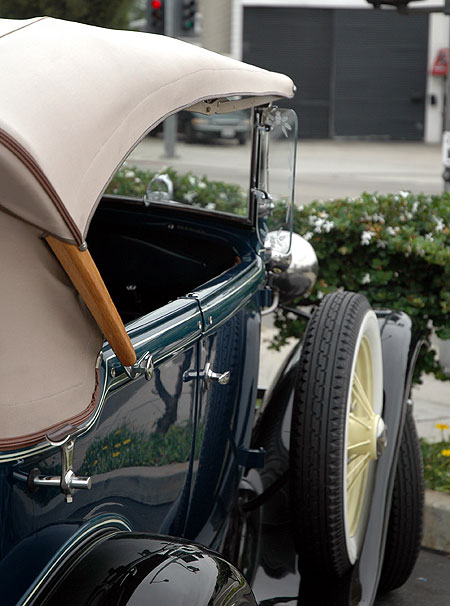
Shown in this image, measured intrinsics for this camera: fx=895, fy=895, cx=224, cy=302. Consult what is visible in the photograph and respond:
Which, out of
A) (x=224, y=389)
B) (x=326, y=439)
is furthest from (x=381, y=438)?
(x=224, y=389)

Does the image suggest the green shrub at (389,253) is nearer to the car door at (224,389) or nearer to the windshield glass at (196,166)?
the windshield glass at (196,166)

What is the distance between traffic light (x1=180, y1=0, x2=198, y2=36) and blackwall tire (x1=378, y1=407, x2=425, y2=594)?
895 centimetres

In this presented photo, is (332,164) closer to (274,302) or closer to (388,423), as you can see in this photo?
(274,302)

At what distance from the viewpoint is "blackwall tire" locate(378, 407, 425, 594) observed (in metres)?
2.95

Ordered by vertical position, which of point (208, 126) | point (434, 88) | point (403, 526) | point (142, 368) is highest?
point (208, 126)

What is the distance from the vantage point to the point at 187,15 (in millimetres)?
11008

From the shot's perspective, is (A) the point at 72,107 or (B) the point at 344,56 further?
(B) the point at 344,56

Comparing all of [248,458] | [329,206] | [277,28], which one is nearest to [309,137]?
[277,28]

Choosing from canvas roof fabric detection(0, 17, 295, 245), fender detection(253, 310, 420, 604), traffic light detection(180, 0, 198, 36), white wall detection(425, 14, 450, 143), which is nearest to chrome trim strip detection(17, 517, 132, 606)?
canvas roof fabric detection(0, 17, 295, 245)

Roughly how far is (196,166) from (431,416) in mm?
2115

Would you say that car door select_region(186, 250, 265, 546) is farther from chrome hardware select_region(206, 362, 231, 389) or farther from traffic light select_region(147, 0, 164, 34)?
traffic light select_region(147, 0, 164, 34)

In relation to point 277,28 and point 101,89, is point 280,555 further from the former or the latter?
point 277,28

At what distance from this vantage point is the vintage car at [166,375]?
129cm

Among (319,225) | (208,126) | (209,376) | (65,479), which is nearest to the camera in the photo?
(65,479)
